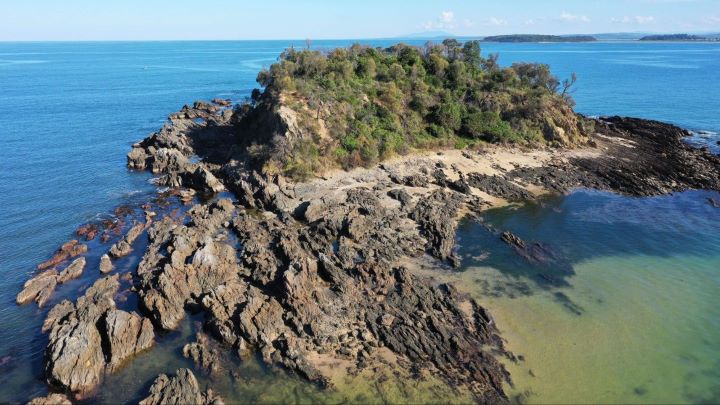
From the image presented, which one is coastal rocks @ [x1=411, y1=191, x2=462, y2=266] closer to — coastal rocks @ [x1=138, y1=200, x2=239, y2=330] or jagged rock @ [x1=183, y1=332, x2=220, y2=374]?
coastal rocks @ [x1=138, y1=200, x2=239, y2=330]

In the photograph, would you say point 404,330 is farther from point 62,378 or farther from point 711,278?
point 711,278

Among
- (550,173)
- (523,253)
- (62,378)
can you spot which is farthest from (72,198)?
(550,173)

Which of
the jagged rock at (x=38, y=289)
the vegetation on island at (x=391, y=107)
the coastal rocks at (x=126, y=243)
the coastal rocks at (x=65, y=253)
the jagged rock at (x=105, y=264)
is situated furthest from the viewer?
the vegetation on island at (x=391, y=107)

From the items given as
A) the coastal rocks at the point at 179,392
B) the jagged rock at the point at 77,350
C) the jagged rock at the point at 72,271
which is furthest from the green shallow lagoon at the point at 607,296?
the jagged rock at the point at 72,271

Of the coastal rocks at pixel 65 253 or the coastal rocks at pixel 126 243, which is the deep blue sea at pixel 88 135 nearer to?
the coastal rocks at pixel 65 253

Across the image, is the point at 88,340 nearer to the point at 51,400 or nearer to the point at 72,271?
the point at 51,400
